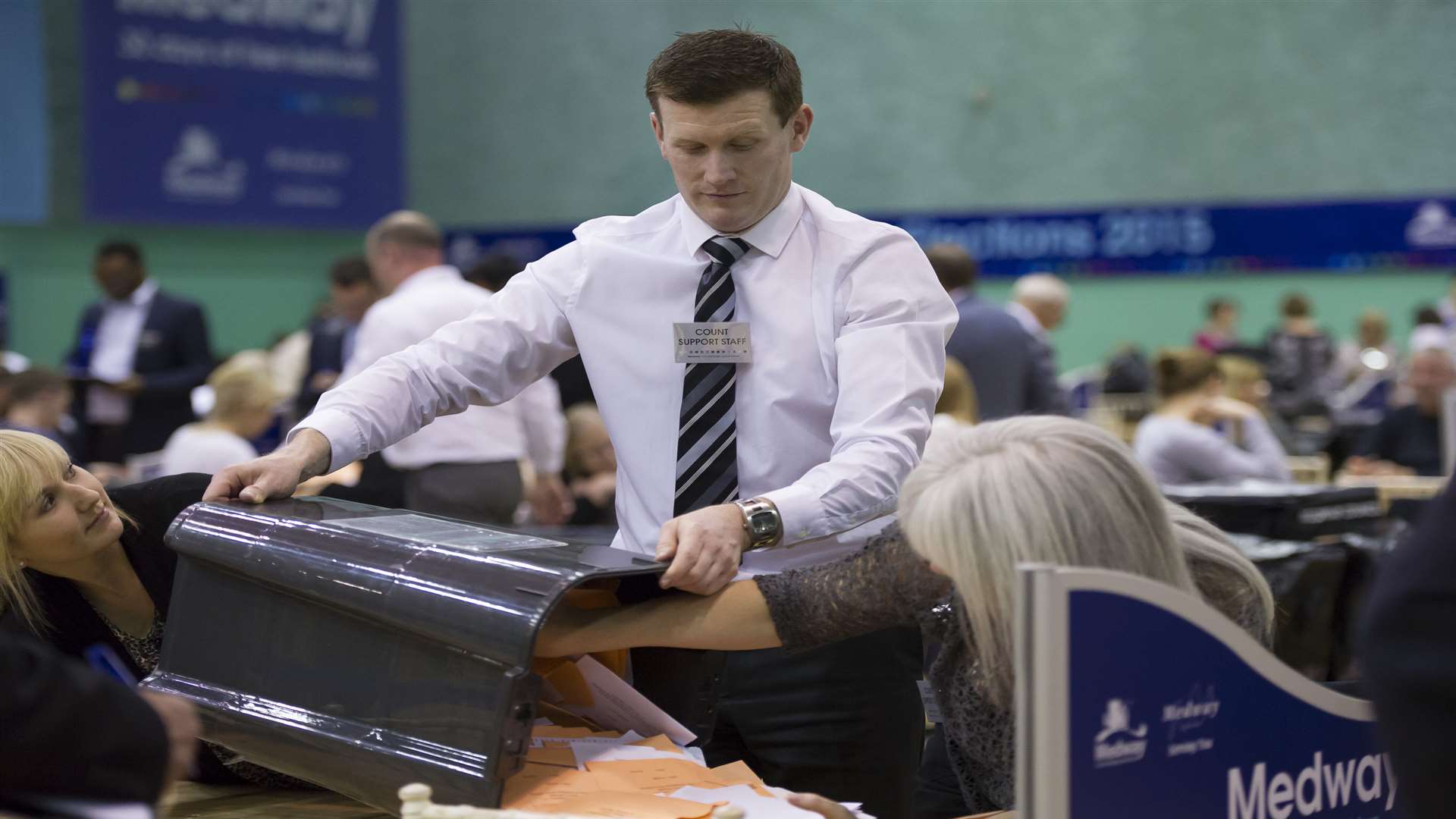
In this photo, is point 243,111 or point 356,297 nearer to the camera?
point 356,297

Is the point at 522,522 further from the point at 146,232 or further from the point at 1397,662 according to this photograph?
the point at 146,232

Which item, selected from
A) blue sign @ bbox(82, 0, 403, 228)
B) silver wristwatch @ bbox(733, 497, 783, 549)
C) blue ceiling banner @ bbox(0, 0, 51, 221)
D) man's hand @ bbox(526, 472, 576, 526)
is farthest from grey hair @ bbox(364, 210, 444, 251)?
blue sign @ bbox(82, 0, 403, 228)

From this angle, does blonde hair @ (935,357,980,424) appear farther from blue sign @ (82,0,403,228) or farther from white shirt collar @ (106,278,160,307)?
blue sign @ (82,0,403,228)

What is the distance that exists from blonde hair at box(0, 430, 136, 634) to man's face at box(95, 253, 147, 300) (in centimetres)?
488

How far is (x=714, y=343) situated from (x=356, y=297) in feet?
15.7

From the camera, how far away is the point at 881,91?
12156mm

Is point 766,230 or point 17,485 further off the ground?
point 766,230

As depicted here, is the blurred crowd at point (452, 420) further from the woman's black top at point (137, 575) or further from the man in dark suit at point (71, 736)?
the man in dark suit at point (71, 736)

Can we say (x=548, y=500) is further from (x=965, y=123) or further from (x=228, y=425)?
(x=965, y=123)

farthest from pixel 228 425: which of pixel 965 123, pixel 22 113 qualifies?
pixel 965 123

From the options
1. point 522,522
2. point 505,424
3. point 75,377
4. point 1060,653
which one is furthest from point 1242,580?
point 75,377

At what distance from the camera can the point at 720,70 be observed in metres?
1.82

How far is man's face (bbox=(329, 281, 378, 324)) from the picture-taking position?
6.40 meters

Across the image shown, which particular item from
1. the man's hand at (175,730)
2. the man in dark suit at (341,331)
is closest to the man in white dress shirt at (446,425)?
the man in dark suit at (341,331)
